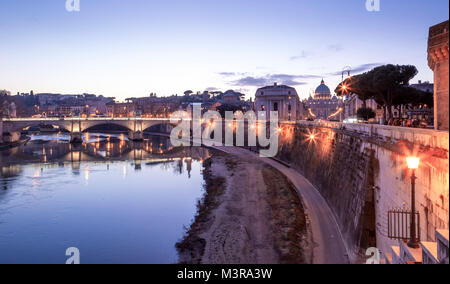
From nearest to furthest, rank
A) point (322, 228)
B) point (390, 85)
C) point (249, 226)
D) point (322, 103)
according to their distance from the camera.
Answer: point (322, 228) → point (249, 226) → point (390, 85) → point (322, 103)

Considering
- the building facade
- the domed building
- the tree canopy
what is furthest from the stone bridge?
the domed building

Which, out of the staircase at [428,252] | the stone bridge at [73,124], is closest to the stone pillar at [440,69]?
the staircase at [428,252]

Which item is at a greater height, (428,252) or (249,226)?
(428,252)

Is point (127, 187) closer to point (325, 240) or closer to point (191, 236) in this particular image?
point (191, 236)

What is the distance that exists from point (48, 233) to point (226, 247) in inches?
520

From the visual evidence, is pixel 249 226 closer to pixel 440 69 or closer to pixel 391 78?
pixel 440 69

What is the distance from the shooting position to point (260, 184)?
3547 cm

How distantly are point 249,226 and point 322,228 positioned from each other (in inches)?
186

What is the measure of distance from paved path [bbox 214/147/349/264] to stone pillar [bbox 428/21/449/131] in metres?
8.20

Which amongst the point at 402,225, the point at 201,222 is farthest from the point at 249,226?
the point at 402,225

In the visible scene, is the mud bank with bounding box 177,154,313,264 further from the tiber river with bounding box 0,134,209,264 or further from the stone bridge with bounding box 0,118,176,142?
the stone bridge with bounding box 0,118,176,142

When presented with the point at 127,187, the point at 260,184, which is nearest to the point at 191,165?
the point at 127,187

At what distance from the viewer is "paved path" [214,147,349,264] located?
56.0 feet

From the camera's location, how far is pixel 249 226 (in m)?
22.9
